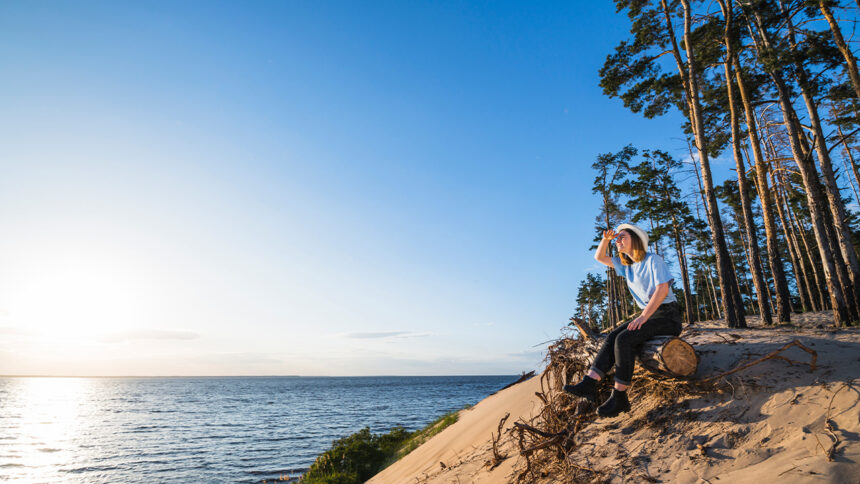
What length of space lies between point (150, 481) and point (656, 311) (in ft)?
60.1

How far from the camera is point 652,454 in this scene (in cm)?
351

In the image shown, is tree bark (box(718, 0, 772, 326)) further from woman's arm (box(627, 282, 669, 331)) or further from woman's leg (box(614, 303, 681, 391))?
woman's arm (box(627, 282, 669, 331))

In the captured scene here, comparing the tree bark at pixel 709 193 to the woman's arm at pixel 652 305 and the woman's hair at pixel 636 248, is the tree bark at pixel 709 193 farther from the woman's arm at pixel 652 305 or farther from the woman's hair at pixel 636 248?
the woman's arm at pixel 652 305

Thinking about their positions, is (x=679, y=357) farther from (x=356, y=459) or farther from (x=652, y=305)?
(x=356, y=459)

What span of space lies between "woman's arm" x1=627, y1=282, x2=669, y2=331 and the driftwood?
280 mm

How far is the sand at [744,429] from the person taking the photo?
112 inches

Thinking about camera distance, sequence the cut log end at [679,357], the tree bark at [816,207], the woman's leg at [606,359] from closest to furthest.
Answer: the cut log end at [679,357], the woman's leg at [606,359], the tree bark at [816,207]

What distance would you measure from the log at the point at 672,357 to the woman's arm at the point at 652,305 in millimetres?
285

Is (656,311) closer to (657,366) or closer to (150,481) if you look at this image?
(657,366)

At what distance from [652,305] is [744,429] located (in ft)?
4.10

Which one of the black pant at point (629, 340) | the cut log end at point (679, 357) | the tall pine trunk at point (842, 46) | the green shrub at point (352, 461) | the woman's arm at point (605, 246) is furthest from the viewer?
the green shrub at point (352, 461)

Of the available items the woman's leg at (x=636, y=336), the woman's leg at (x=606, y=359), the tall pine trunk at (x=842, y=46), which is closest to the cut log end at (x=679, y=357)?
the woman's leg at (x=636, y=336)

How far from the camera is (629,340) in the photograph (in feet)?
13.3

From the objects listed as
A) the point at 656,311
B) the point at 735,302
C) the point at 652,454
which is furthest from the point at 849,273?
the point at 652,454
